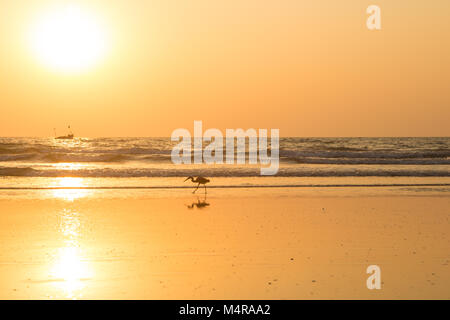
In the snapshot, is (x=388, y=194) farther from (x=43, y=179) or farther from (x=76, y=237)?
(x=43, y=179)

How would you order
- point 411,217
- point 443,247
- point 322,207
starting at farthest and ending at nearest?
point 322,207
point 411,217
point 443,247

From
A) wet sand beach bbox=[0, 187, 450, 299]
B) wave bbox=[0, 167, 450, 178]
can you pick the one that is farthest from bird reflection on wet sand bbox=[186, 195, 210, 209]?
wave bbox=[0, 167, 450, 178]

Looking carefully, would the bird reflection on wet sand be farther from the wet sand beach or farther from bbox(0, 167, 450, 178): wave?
bbox(0, 167, 450, 178): wave

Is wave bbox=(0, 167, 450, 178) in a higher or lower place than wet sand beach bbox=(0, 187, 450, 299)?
higher

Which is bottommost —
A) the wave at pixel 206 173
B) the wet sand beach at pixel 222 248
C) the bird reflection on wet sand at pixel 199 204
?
the wet sand beach at pixel 222 248

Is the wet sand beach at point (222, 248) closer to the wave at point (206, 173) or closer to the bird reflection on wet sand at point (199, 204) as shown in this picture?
the bird reflection on wet sand at point (199, 204)

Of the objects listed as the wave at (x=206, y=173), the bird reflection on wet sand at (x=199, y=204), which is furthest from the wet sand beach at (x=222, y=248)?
the wave at (x=206, y=173)

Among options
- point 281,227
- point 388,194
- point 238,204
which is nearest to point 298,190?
point 388,194

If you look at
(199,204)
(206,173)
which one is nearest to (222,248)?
(199,204)

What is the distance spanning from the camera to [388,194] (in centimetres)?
1833

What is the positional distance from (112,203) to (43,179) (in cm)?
986

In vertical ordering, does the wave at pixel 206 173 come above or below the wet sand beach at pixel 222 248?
above

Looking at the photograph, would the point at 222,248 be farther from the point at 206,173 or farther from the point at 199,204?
the point at 206,173

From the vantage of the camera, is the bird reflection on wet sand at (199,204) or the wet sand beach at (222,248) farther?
the bird reflection on wet sand at (199,204)
